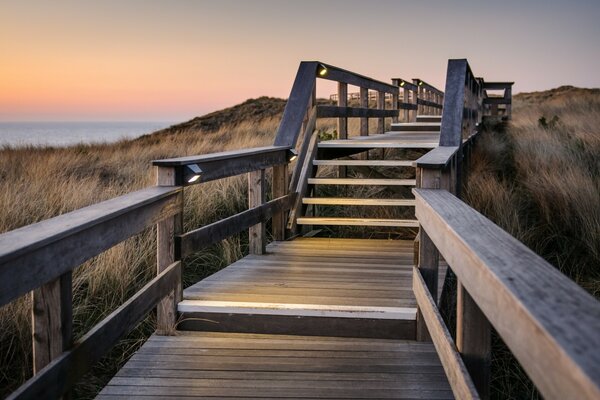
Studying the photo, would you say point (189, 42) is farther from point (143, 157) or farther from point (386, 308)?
point (386, 308)

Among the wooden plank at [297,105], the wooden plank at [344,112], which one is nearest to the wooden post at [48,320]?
the wooden plank at [297,105]

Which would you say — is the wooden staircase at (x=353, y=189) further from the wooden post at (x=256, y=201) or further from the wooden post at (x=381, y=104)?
the wooden post at (x=381, y=104)

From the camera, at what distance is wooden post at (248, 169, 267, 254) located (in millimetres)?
5617

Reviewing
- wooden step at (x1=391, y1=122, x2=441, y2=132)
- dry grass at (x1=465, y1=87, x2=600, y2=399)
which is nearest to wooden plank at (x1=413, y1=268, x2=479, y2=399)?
dry grass at (x1=465, y1=87, x2=600, y2=399)

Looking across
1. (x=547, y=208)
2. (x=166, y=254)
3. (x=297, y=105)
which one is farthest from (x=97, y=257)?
(x=547, y=208)

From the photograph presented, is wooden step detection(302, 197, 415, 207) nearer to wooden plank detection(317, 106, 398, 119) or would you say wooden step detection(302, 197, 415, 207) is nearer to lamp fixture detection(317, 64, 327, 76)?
wooden plank detection(317, 106, 398, 119)

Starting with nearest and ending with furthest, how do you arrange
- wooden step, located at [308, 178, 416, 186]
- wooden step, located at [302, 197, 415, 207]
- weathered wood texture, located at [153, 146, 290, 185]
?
weathered wood texture, located at [153, 146, 290, 185] < wooden step, located at [302, 197, 415, 207] < wooden step, located at [308, 178, 416, 186]

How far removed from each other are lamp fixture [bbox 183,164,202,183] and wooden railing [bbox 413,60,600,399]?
1452 millimetres

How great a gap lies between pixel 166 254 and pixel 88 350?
1.27m

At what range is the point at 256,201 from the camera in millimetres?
5637

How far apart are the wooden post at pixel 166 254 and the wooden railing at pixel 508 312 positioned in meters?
1.50

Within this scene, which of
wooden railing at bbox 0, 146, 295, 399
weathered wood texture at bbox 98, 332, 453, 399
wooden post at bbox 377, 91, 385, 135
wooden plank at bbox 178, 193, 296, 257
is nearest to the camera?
wooden railing at bbox 0, 146, 295, 399

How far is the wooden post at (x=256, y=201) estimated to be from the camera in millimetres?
5617

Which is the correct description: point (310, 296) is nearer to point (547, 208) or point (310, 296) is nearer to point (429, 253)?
point (429, 253)
